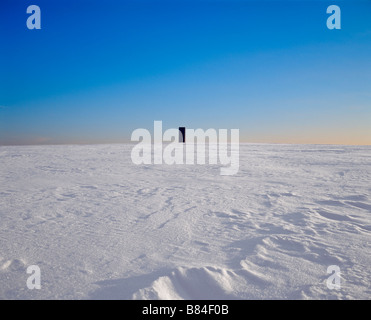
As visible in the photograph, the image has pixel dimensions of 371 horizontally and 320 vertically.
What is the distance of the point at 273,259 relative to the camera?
1.92 m

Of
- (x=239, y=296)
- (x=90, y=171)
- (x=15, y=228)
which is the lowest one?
(x=239, y=296)

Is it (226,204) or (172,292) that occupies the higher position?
(226,204)

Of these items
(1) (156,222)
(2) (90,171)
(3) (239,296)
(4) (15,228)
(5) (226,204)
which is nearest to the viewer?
(3) (239,296)

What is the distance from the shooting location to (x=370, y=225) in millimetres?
2570

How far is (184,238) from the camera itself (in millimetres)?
2311

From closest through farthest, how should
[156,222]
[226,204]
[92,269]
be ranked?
[92,269] → [156,222] → [226,204]

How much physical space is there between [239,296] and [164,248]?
82 cm

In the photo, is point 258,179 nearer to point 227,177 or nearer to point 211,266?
point 227,177

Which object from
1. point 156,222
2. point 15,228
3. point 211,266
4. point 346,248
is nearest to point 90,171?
point 15,228

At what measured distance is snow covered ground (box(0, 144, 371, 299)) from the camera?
1.58 meters

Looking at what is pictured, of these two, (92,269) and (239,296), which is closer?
(239,296)

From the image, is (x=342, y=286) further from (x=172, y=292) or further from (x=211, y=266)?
(x=172, y=292)

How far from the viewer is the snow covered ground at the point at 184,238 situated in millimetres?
1584

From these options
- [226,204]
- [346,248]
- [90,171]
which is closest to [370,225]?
[346,248]
